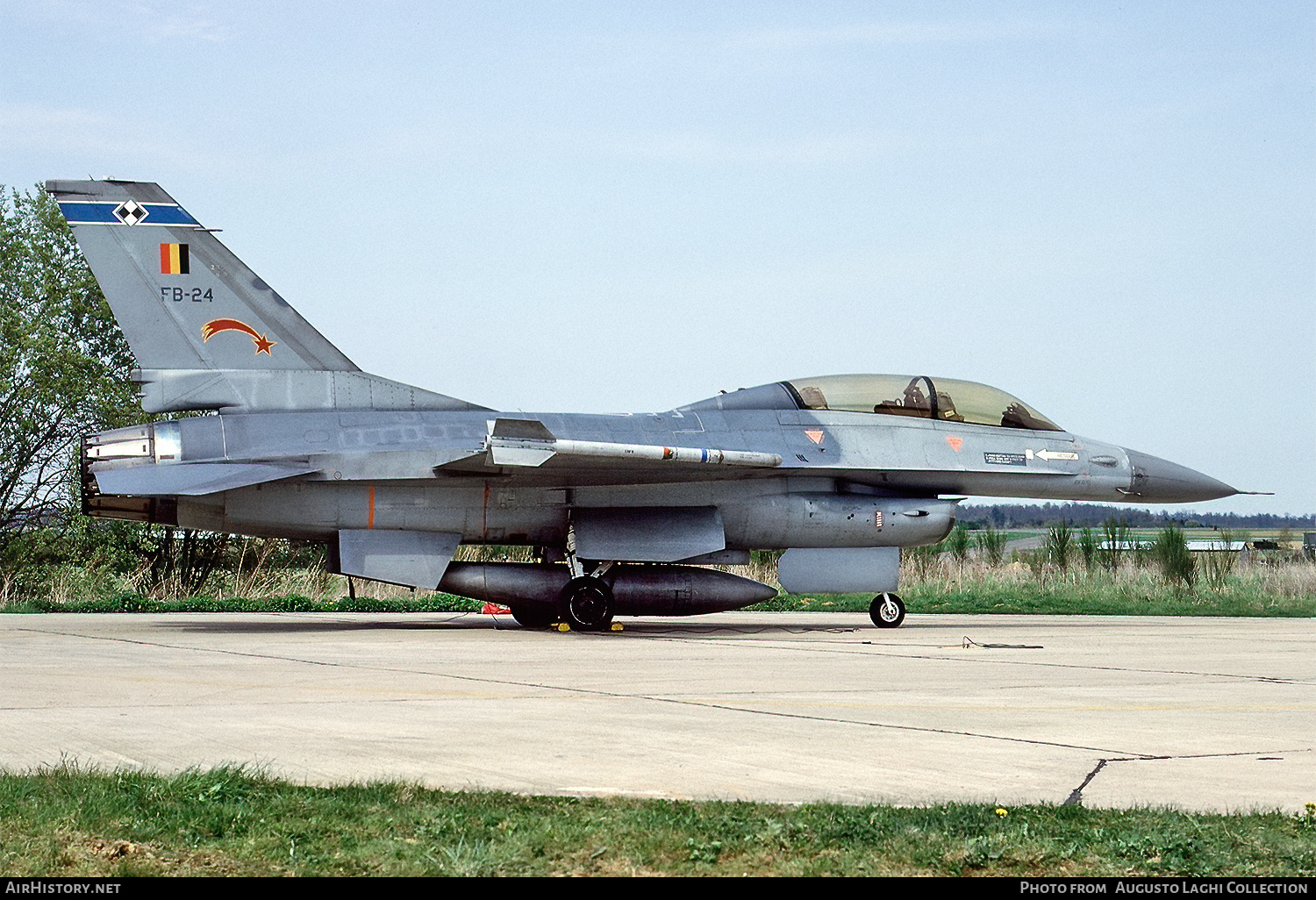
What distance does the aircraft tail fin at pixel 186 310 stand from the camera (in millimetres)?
15094

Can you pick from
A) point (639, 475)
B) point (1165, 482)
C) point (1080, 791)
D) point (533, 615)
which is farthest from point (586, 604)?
point (1080, 791)

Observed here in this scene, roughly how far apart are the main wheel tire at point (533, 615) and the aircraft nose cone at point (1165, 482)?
8.04 metres

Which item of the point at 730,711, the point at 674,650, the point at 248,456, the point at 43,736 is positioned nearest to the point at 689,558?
the point at 674,650

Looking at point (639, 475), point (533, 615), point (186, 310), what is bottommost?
point (533, 615)

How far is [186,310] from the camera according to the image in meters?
15.2

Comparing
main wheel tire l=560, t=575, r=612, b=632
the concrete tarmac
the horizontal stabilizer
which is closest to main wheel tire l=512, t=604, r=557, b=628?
main wheel tire l=560, t=575, r=612, b=632

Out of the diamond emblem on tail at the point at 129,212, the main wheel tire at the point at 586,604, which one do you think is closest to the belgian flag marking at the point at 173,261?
the diamond emblem on tail at the point at 129,212

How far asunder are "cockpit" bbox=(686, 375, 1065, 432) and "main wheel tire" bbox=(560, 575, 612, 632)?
2655 mm

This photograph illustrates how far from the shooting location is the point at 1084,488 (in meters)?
18.0

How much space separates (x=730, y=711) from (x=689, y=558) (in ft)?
28.1

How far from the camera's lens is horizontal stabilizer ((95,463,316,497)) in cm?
1426

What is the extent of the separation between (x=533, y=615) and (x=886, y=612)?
4.52m

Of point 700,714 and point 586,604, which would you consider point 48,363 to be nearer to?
point 586,604
